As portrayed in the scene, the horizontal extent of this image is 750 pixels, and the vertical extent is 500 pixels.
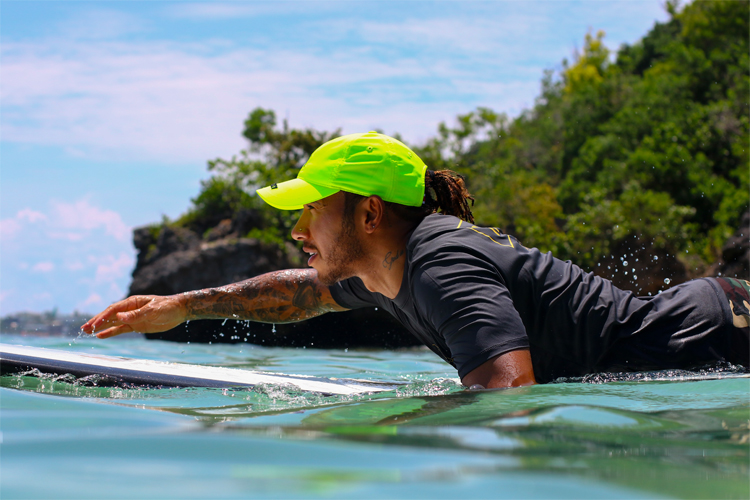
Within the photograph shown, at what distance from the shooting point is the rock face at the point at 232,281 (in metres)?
10.9

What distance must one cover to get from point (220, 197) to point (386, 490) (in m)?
13.4

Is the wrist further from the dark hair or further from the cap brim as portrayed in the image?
the dark hair

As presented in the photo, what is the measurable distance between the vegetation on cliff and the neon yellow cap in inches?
381

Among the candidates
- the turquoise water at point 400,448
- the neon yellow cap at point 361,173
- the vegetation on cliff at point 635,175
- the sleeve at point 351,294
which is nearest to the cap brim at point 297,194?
the neon yellow cap at point 361,173

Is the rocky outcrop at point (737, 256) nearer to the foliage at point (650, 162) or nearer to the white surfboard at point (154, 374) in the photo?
the foliage at point (650, 162)

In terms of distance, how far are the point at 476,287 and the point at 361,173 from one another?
670mm

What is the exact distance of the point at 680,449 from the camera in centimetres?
122

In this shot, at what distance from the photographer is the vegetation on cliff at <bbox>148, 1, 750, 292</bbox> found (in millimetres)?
13820

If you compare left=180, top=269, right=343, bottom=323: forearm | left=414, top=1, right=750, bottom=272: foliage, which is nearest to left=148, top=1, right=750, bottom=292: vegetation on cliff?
left=414, top=1, right=750, bottom=272: foliage

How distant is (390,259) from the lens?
2.29m

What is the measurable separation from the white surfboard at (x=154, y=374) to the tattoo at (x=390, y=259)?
50cm

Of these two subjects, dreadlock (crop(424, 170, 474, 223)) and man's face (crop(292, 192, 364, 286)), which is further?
dreadlock (crop(424, 170, 474, 223))

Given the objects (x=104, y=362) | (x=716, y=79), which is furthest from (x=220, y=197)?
(x=716, y=79)

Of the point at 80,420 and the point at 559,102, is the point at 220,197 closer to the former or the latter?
the point at 80,420
